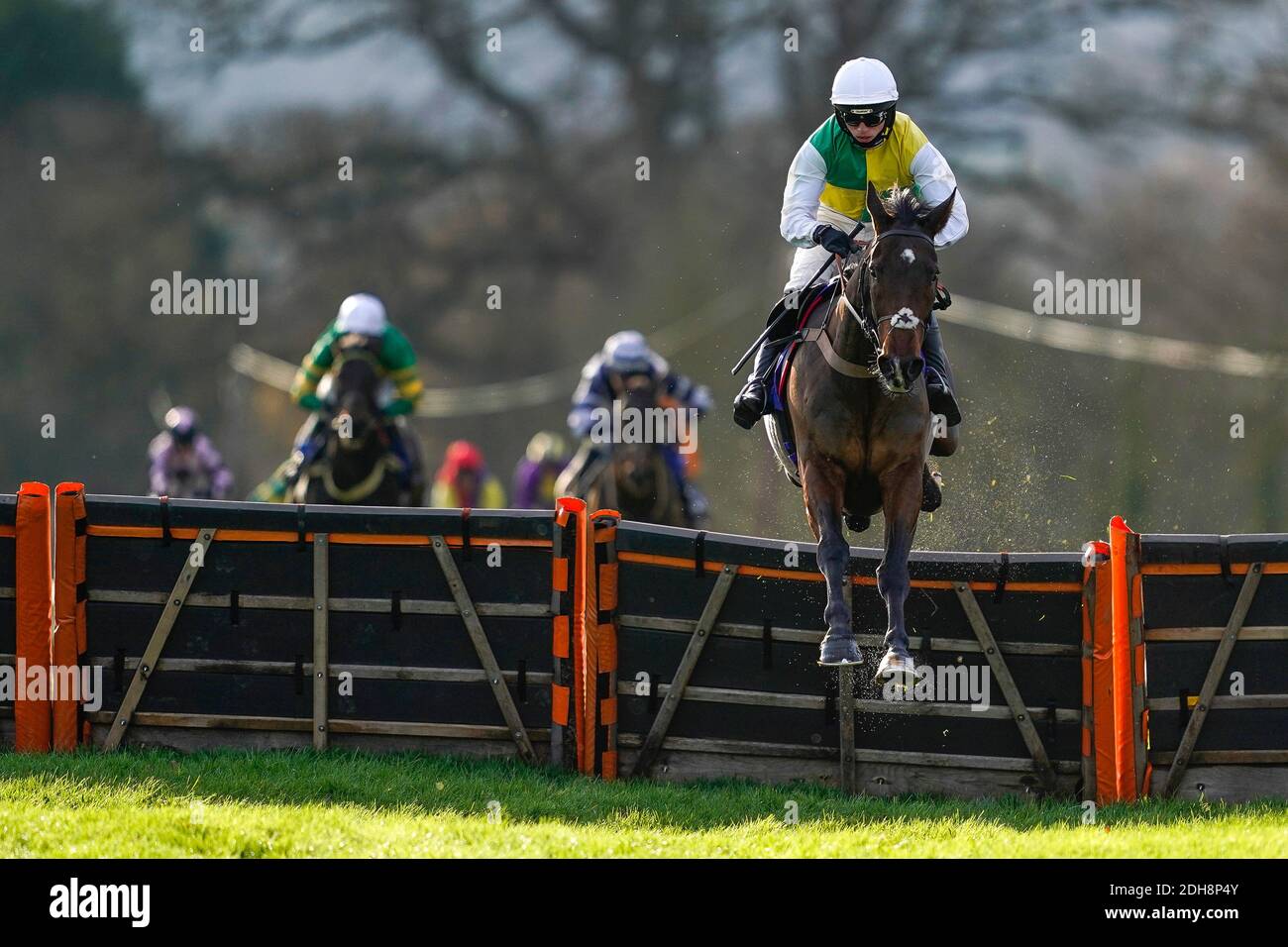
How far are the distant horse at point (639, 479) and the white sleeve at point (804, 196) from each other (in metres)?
5.33

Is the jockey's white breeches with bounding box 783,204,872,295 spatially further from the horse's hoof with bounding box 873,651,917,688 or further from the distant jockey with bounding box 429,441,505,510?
the distant jockey with bounding box 429,441,505,510

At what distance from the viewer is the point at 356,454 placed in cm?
1330

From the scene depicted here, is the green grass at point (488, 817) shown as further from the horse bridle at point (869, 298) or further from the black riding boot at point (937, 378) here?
the horse bridle at point (869, 298)

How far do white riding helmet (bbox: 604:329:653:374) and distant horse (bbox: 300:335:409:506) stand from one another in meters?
2.33

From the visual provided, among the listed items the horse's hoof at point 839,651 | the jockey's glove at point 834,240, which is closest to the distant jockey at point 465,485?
the jockey's glove at point 834,240

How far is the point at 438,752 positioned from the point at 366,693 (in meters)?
0.54

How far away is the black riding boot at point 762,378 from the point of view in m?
9.12

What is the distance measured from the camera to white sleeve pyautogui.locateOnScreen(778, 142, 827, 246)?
870 cm

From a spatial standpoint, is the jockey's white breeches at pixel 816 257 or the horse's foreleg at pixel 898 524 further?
the jockey's white breeches at pixel 816 257

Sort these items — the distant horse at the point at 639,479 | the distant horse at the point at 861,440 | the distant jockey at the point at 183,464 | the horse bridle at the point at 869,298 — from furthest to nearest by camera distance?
the distant jockey at the point at 183,464 → the distant horse at the point at 639,479 → the distant horse at the point at 861,440 → the horse bridle at the point at 869,298

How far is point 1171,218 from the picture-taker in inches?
1205
